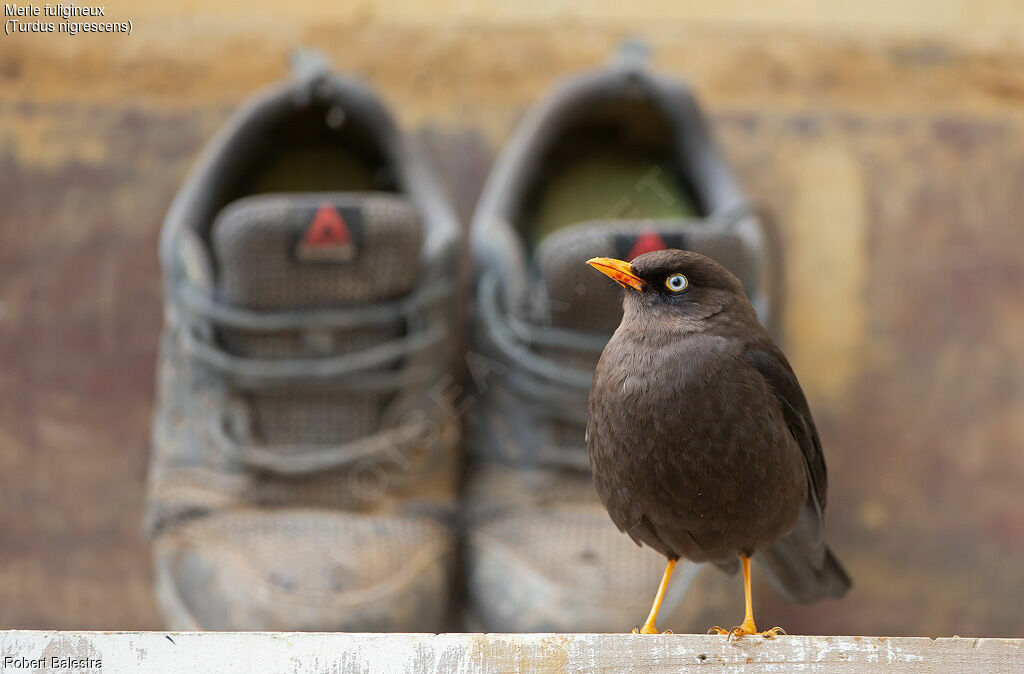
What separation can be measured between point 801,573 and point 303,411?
54 cm

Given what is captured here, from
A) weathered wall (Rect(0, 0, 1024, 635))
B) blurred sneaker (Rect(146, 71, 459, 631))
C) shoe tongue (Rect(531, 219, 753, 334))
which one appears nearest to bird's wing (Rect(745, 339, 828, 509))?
shoe tongue (Rect(531, 219, 753, 334))

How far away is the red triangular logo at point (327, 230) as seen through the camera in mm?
1087

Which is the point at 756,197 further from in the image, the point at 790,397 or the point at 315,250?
the point at 790,397

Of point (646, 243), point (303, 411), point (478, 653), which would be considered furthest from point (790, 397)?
point (303, 411)

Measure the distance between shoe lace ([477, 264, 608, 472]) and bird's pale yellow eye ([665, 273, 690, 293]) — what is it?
0.44 meters

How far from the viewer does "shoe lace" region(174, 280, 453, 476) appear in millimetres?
1119

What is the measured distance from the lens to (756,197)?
1426 mm

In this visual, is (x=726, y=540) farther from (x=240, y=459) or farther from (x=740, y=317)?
(x=240, y=459)

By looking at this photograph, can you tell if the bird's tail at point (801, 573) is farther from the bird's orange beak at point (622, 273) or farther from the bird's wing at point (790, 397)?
the bird's orange beak at point (622, 273)

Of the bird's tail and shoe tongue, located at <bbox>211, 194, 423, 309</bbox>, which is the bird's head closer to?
the bird's tail

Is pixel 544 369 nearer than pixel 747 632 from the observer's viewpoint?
No

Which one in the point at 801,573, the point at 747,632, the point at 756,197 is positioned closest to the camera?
the point at 747,632

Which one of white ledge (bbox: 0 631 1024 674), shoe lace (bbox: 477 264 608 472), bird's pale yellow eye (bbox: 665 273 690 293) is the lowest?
white ledge (bbox: 0 631 1024 674)

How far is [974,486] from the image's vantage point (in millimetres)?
1375
